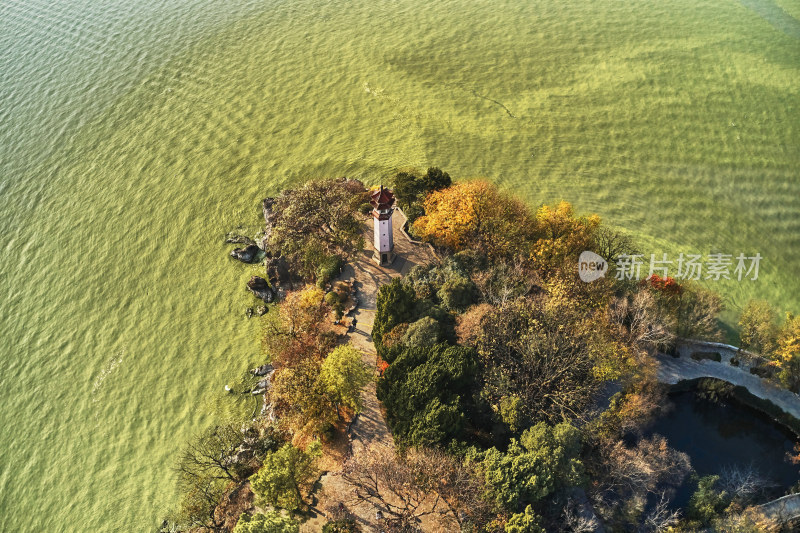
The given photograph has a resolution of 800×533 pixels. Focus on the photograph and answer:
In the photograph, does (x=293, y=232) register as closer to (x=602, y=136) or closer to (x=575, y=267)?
(x=575, y=267)

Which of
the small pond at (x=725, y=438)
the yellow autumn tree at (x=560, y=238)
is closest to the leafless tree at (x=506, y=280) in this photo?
the yellow autumn tree at (x=560, y=238)

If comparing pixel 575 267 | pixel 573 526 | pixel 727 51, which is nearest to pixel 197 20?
pixel 575 267

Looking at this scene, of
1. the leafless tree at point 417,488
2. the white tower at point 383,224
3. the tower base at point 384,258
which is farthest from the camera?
the tower base at point 384,258

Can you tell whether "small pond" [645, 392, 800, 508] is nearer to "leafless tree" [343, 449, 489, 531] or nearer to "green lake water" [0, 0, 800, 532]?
"green lake water" [0, 0, 800, 532]

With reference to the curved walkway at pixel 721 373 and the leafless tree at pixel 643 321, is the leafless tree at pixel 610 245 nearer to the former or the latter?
the leafless tree at pixel 643 321

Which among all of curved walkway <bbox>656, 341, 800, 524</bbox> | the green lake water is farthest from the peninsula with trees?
the green lake water

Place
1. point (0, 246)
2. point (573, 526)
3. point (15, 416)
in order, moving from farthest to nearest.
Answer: point (0, 246)
point (15, 416)
point (573, 526)

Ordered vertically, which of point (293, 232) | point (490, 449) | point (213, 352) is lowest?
point (213, 352)
